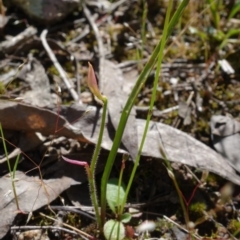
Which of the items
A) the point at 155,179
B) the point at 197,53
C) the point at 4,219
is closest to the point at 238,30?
the point at 197,53

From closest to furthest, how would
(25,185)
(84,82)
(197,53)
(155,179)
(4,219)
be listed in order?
1. (4,219)
2. (25,185)
3. (155,179)
4. (84,82)
5. (197,53)

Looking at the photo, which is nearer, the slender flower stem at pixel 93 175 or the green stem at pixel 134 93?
the green stem at pixel 134 93

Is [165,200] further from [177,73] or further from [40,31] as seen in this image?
[40,31]

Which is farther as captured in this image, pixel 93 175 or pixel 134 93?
pixel 93 175

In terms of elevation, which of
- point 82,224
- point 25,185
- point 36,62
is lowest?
point 82,224

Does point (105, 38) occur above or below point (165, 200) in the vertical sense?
above

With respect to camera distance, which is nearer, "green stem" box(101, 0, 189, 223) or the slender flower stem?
"green stem" box(101, 0, 189, 223)

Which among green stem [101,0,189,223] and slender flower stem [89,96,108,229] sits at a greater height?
green stem [101,0,189,223]

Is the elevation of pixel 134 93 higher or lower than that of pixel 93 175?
higher

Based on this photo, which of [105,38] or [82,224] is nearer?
[82,224]

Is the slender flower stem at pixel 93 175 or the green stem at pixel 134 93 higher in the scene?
the green stem at pixel 134 93

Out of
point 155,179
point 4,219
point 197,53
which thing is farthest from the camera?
point 197,53
